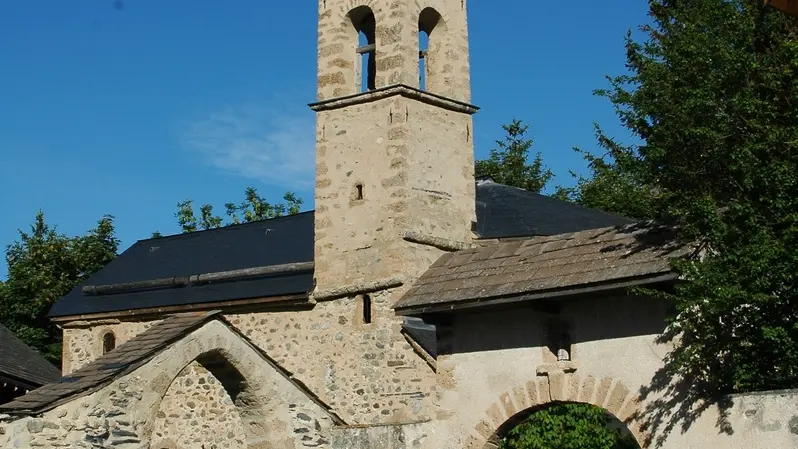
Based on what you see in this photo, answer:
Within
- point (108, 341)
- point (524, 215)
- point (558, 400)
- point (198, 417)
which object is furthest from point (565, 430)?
point (108, 341)

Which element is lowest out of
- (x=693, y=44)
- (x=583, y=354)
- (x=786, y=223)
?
(x=583, y=354)

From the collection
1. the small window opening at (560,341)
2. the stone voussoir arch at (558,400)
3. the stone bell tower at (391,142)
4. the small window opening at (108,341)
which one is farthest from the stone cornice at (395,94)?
the small window opening at (108,341)

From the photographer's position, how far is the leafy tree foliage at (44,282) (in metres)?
28.7

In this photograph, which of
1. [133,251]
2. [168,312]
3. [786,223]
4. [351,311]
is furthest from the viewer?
[133,251]

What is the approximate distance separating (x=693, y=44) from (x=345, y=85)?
18.5 feet

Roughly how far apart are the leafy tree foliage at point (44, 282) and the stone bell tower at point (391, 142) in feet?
48.6

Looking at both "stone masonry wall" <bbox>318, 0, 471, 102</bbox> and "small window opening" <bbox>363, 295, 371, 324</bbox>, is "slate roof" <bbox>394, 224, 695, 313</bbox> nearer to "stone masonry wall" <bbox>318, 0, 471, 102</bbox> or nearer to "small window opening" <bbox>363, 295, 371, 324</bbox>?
"small window opening" <bbox>363, 295, 371, 324</bbox>

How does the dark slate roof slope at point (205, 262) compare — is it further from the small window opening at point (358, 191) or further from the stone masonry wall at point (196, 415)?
the small window opening at point (358, 191)

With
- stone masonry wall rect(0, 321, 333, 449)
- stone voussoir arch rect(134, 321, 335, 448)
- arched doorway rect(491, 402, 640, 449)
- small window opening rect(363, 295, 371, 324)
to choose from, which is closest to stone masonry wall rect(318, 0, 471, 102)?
small window opening rect(363, 295, 371, 324)

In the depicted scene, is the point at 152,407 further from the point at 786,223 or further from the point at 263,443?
the point at 786,223

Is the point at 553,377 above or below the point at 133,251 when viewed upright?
below

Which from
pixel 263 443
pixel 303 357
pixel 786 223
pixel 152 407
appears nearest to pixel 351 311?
pixel 303 357

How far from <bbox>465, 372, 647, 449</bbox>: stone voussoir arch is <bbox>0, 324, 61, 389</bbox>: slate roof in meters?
8.72

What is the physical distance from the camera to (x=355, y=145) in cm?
1562
